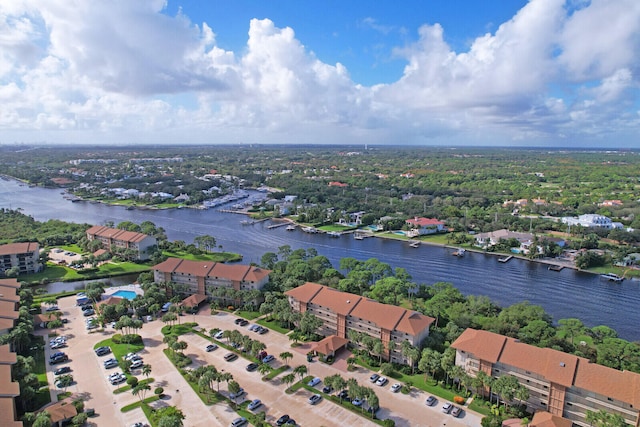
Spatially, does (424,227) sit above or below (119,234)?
below

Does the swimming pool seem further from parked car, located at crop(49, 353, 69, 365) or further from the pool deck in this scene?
parked car, located at crop(49, 353, 69, 365)

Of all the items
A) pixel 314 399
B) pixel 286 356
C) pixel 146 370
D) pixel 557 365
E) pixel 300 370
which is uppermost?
pixel 557 365

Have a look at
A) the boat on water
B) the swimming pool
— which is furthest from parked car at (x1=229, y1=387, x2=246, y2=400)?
the boat on water

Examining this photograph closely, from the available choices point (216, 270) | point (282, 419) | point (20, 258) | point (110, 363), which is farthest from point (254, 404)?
point (20, 258)

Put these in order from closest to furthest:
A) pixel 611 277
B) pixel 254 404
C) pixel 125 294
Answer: pixel 254 404, pixel 125 294, pixel 611 277

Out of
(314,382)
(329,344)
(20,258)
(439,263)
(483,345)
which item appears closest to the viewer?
(483,345)

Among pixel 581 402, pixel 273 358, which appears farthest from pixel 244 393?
pixel 581 402

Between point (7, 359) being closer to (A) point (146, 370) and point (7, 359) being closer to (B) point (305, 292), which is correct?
(A) point (146, 370)
